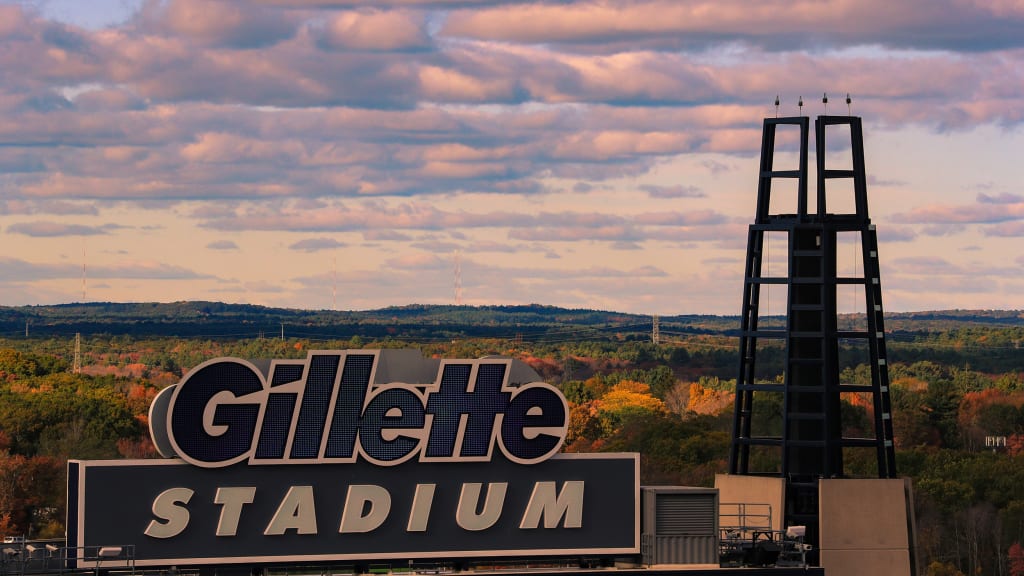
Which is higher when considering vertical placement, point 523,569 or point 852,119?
point 852,119

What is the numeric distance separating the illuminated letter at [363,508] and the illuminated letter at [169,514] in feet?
16.3

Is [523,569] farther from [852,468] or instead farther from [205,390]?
[852,468]

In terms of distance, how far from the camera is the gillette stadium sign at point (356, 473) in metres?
67.2

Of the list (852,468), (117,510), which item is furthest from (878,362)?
(852,468)

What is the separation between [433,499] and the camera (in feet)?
228

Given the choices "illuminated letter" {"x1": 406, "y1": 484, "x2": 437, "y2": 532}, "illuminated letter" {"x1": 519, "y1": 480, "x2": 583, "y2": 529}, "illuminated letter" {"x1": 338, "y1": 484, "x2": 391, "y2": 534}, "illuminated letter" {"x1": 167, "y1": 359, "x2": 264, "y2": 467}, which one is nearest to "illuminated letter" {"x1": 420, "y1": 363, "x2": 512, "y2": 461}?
"illuminated letter" {"x1": 406, "y1": 484, "x2": 437, "y2": 532}

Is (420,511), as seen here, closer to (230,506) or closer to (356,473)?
(356,473)

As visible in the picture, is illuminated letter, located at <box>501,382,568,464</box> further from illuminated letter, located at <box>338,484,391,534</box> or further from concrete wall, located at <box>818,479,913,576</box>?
concrete wall, located at <box>818,479,913,576</box>

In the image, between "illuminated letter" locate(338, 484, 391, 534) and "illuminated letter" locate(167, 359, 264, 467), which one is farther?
"illuminated letter" locate(338, 484, 391, 534)

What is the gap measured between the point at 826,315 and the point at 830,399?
118 inches

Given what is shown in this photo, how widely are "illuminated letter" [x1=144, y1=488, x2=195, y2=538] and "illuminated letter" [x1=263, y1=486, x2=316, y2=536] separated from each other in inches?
105

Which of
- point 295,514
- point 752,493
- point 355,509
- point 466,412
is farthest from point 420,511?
point 752,493

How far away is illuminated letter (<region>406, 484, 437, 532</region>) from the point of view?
227ft

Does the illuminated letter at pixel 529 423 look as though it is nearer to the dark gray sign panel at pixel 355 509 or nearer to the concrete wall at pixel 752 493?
the dark gray sign panel at pixel 355 509
